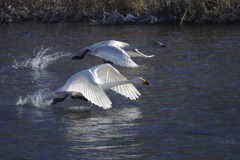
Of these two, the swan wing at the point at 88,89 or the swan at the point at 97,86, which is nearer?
the swan wing at the point at 88,89

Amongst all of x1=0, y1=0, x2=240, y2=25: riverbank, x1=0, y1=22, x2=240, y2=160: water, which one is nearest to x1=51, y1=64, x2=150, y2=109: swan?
x1=0, y1=22, x2=240, y2=160: water

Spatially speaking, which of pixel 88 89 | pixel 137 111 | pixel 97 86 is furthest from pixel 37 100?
pixel 137 111

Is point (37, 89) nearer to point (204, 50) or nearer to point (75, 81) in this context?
point (75, 81)

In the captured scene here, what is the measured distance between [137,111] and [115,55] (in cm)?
305

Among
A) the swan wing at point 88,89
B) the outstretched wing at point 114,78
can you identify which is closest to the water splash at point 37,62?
the outstretched wing at point 114,78

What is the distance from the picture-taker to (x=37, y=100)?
9.14 metres

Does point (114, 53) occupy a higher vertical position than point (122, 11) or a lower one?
higher

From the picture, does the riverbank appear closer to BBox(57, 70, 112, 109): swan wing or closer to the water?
the water

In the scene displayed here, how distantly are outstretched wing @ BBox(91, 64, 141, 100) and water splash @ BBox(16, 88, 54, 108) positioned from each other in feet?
3.56

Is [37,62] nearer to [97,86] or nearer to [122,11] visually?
[97,86]

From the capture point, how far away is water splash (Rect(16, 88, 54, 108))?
903 centimetres

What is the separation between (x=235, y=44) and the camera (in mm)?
15891

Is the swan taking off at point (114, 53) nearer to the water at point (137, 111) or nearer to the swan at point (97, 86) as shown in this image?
the water at point (137, 111)

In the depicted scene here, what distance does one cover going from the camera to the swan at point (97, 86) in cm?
800
